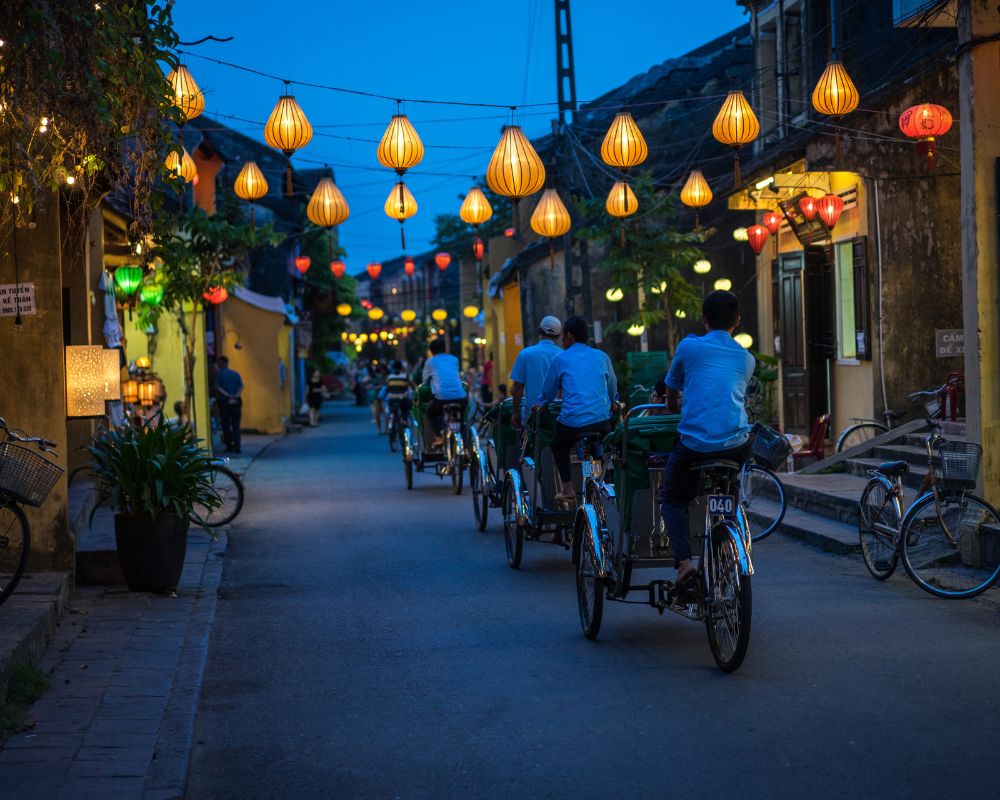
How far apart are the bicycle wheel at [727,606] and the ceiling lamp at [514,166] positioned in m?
7.67

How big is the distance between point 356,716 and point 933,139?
10.5m

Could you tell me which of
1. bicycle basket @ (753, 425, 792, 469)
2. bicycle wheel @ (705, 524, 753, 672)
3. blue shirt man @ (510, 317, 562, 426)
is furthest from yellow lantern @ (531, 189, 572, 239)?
bicycle wheel @ (705, 524, 753, 672)

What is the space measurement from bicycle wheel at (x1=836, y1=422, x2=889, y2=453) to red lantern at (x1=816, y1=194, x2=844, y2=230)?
2.97 m

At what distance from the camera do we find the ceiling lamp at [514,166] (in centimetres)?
1386

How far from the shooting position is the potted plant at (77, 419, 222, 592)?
972 centimetres

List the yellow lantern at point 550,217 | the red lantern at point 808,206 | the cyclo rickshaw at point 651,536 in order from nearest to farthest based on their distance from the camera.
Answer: the cyclo rickshaw at point 651,536 → the yellow lantern at point 550,217 → the red lantern at point 808,206

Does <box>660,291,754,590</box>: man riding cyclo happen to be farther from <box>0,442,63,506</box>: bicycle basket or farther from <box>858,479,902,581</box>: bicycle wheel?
<box>0,442,63,506</box>: bicycle basket

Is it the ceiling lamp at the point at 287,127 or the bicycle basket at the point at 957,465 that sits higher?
the ceiling lamp at the point at 287,127

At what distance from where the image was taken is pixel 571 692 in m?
6.57

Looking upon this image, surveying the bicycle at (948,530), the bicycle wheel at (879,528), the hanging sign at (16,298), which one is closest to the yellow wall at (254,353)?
the hanging sign at (16,298)

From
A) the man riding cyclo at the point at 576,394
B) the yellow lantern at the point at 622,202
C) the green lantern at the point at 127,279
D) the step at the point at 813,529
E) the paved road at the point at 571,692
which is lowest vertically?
the paved road at the point at 571,692

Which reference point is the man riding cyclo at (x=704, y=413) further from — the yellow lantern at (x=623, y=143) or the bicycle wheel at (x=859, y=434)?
the bicycle wheel at (x=859, y=434)

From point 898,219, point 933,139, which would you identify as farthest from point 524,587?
point 898,219

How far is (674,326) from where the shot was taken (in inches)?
899
